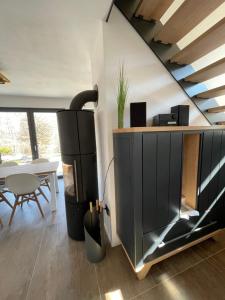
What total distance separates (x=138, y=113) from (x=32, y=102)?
370 cm

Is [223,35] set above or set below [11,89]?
below

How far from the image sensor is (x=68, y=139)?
5.15 ft

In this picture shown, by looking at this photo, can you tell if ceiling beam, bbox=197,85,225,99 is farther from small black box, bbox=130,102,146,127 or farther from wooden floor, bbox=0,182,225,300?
wooden floor, bbox=0,182,225,300

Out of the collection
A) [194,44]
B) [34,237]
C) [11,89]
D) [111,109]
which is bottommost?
[34,237]

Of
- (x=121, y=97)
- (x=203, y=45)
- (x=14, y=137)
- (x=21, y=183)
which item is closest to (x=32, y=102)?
(x=14, y=137)

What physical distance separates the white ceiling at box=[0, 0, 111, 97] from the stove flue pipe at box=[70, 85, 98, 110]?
0.58m

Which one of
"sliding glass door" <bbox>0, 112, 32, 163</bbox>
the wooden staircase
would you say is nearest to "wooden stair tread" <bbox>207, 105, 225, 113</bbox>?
the wooden staircase

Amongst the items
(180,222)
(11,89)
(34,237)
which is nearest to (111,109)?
(180,222)

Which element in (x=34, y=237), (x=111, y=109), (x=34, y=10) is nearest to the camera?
(x=34, y=10)

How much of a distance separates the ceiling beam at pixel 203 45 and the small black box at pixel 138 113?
685mm

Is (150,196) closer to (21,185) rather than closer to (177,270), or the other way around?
(177,270)

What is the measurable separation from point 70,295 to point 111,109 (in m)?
1.75

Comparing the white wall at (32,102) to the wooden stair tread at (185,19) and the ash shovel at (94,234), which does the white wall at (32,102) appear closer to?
the wooden stair tread at (185,19)

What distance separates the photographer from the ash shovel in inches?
56.2
